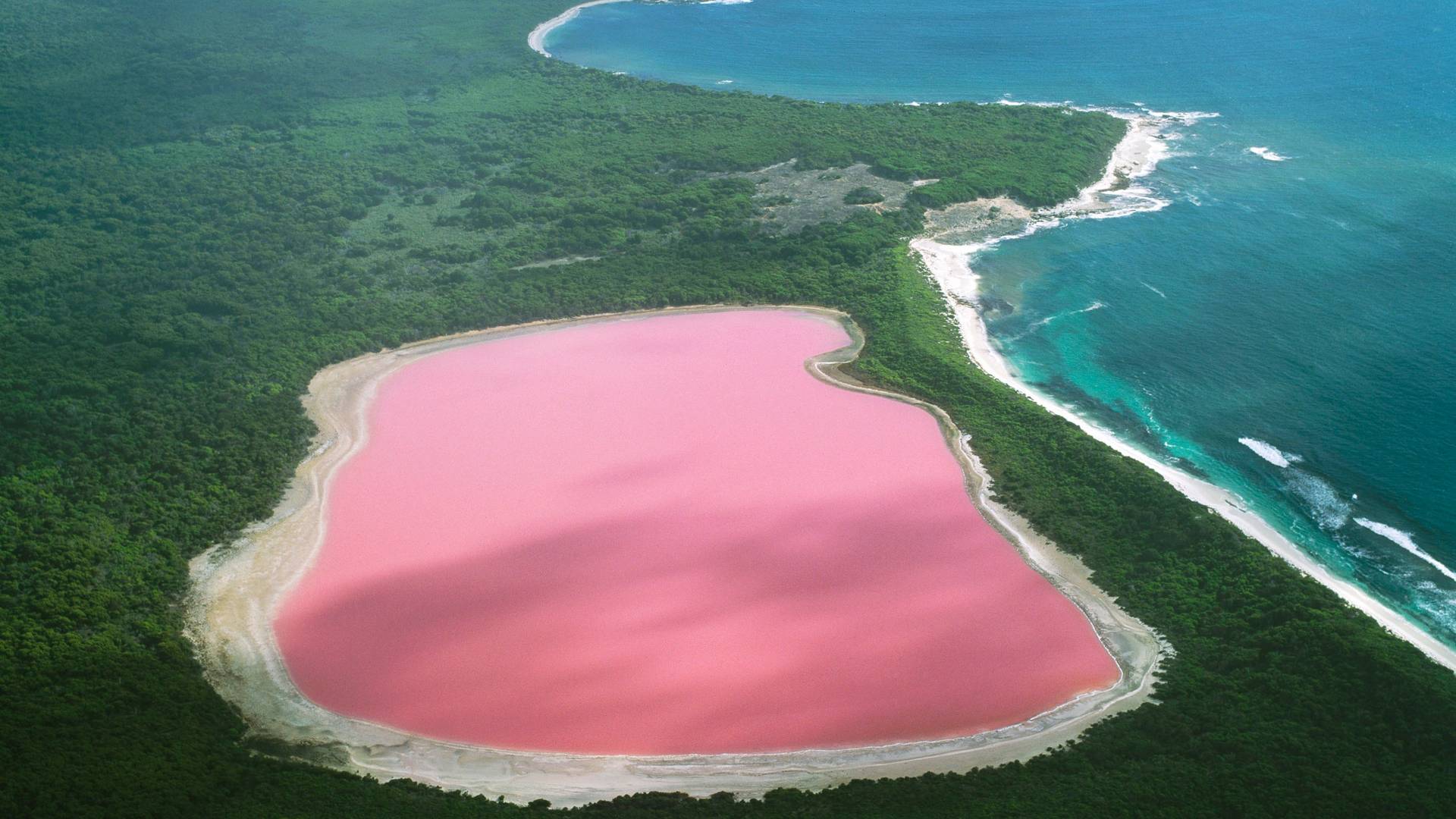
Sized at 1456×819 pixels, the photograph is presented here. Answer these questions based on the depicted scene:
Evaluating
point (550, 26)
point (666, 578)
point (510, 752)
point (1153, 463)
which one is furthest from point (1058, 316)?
point (550, 26)

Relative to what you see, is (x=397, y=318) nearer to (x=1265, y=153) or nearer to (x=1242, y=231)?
(x=1242, y=231)

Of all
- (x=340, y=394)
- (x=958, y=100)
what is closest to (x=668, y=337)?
(x=340, y=394)

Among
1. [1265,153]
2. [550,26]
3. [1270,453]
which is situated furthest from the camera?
[550,26]

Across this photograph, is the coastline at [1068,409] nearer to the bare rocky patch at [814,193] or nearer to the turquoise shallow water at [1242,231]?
the turquoise shallow water at [1242,231]

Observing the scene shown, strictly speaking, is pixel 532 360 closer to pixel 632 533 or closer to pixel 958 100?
pixel 632 533

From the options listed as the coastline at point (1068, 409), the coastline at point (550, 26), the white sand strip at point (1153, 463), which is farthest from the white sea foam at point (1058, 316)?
the coastline at point (550, 26)

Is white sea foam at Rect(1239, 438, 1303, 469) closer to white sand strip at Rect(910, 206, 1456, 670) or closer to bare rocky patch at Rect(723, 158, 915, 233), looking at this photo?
white sand strip at Rect(910, 206, 1456, 670)
